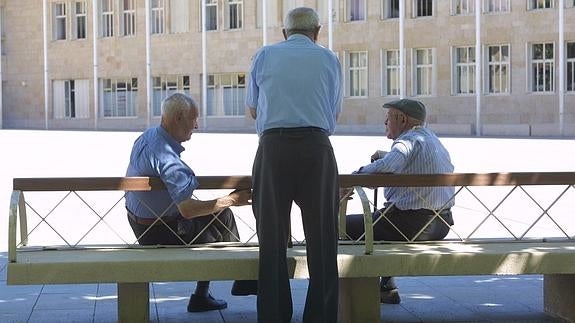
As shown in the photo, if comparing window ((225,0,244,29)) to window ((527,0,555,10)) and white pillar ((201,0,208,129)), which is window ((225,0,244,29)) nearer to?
white pillar ((201,0,208,129))

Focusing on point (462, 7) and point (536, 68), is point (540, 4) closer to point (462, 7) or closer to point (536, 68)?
point (536, 68)

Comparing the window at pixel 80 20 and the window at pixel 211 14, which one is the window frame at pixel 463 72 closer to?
the window at pixel 211 14

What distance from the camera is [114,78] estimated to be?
58375 millimetres

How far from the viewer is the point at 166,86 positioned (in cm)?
5672

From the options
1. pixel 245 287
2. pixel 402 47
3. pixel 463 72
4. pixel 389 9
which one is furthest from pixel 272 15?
pixel 245 287

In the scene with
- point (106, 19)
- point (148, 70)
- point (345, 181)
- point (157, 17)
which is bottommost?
point (345, 181)

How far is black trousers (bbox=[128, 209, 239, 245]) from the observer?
6703 millimetres

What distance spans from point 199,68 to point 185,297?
47.6m

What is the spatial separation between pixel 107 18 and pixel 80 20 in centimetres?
198

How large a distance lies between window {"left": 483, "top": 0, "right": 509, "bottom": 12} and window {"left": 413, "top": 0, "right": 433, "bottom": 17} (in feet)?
8.87

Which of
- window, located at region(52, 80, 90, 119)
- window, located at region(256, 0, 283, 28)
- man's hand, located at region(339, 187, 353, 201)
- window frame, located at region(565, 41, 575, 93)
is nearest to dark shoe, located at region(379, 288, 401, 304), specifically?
man's hand, located at region(339, 187, 353, 201)

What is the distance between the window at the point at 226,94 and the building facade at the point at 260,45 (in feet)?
0.19

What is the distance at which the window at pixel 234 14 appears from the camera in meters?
54.8

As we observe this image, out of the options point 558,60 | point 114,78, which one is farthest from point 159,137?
point 114,78
